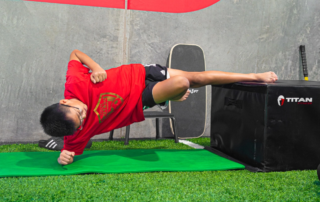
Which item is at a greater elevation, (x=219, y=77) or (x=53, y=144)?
(x=219, y=77)

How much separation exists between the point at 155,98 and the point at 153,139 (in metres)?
1.29

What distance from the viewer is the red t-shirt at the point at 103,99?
7.23ft

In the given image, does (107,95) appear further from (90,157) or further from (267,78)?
(267,78)

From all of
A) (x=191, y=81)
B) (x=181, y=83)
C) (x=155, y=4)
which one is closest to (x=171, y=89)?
(x=181, y=83)

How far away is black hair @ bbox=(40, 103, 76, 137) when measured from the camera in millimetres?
1947

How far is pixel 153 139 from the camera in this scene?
3531mm

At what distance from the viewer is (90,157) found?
8.16ft

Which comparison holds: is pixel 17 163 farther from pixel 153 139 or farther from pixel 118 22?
pixel 118 22

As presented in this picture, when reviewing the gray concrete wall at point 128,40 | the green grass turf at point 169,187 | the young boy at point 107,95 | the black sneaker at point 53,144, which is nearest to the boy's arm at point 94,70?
the young boy at point 107,95

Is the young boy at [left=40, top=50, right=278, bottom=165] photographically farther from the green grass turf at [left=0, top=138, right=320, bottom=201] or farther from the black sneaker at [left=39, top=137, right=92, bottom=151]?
the black sneaker at [left=39, top=137, right=92, bottom=151]

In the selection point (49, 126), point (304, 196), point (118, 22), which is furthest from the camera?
point (118, 22)

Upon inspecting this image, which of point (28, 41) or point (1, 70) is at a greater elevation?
point (28, 41)

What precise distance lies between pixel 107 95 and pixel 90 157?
1.84 ft

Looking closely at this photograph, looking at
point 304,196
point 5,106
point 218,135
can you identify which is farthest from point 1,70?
point 304,196
